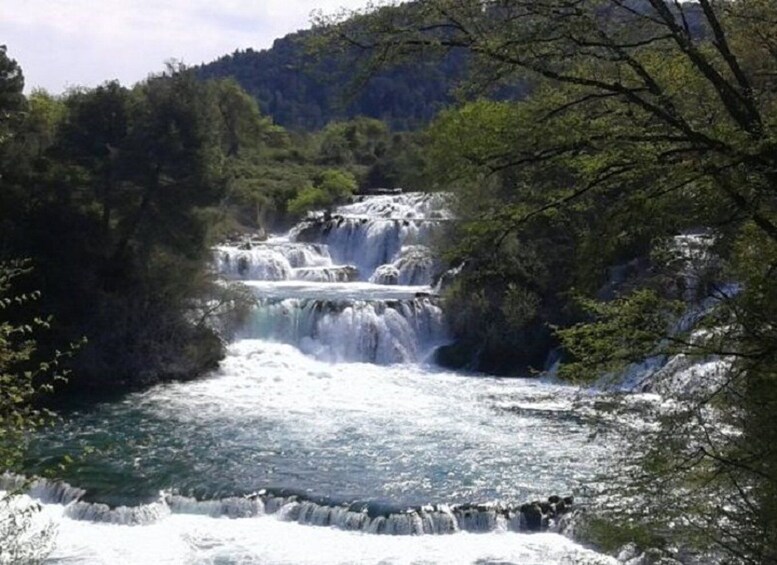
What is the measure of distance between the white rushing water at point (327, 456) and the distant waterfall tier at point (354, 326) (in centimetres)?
4

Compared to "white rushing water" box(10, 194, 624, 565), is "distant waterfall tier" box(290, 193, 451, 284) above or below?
above

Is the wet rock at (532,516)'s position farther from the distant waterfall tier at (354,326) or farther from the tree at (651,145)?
the distant waterfall tier at (354,326)

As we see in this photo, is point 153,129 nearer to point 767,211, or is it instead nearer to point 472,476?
point 472,476

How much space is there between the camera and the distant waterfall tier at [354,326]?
78.8ft

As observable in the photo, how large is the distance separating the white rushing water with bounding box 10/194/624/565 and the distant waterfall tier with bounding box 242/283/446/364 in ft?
0.12

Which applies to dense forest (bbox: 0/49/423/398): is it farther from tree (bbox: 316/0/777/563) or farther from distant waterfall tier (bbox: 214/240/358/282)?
tree (bbox: 316/0/777/563)

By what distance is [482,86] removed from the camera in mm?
5516

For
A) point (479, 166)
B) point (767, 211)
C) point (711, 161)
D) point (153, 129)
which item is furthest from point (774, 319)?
point (153, 129)

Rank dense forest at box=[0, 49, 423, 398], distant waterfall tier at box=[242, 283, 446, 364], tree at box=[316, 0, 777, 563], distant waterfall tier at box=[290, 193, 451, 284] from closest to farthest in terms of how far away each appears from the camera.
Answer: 1. tree at box=[316, 0, 777, 563]
2. dense forest at box=[0, 49, 423, 398]
3. distant waterfall tier at box=[242, 283, 446, 364]
4. distant waterfall tier at box=[290, 193, 451, 284]

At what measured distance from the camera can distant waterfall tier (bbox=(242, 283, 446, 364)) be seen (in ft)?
78.8

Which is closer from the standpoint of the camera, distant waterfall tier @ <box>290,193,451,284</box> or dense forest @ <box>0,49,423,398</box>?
dense forest @ <box>0,49,423,398</box>

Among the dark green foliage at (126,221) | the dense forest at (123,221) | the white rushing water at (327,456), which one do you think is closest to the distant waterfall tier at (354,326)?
the white rushing water at (327,456)

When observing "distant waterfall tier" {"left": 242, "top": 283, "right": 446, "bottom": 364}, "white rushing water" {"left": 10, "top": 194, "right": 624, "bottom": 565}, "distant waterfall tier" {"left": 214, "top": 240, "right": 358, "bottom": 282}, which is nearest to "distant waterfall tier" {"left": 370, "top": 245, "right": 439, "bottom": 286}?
"distant waterfall tier" {"left": 214, "top": 240, "right": 358, "bottom": 282}

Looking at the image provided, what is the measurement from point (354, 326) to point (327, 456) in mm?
8534
